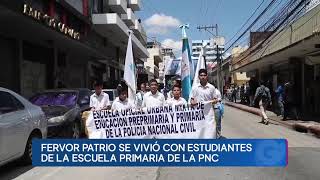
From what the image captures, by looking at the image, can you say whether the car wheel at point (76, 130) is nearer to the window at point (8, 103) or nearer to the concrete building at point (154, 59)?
the window at point (8, 103)

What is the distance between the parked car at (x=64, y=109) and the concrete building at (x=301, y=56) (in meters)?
8.44

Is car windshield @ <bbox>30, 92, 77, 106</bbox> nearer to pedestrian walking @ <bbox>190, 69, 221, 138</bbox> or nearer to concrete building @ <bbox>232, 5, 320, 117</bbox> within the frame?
pedestrian walking @ <bbox>190, 69, 221, 138</bbox>

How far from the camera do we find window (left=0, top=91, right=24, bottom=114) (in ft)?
32.1

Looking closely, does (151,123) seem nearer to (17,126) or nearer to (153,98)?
(153,98)

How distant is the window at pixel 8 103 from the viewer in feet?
32.1

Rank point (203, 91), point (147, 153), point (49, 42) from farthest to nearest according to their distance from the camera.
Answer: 1. point (49, 42)
2. point (203, 91)
3. point (147, 153)

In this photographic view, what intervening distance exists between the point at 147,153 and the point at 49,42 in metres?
22.4

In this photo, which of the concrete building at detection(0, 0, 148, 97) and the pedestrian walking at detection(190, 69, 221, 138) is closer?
the pedestrian walking at detection(190, 69, 221, 138)

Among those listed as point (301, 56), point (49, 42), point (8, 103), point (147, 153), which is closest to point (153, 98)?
point (8, 103)

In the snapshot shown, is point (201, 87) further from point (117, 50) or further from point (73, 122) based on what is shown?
point (117, 50)

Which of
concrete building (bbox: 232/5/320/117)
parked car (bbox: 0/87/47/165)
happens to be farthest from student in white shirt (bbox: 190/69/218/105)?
concrete building (bbox: 232/5/320/117)

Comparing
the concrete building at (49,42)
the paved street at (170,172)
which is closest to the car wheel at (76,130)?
the paved street at (170,172)

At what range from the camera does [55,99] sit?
15195 mm

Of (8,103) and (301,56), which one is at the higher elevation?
(301,56)
